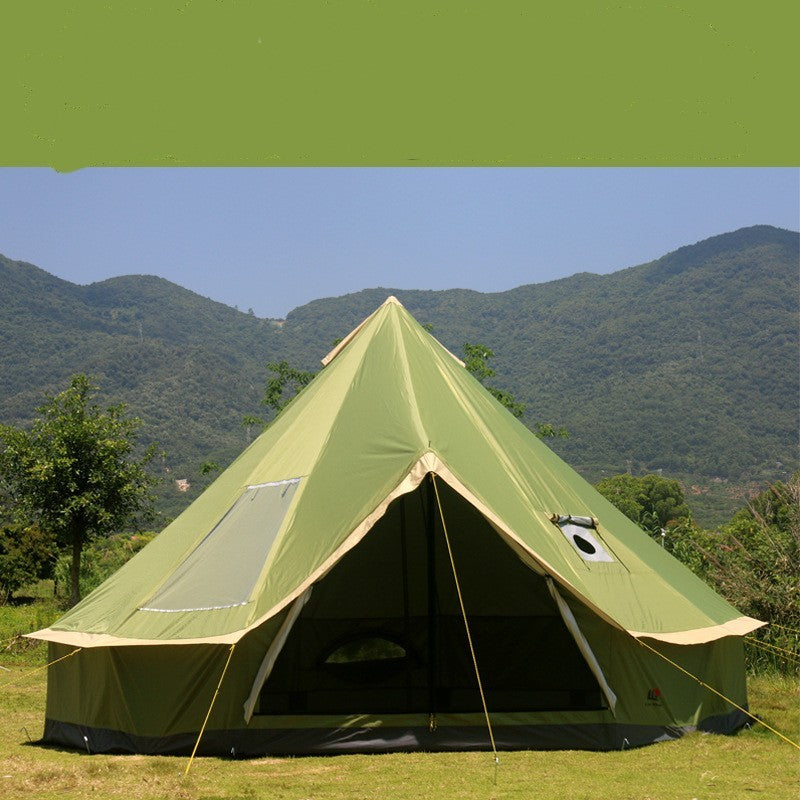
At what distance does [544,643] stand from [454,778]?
7.89 ft

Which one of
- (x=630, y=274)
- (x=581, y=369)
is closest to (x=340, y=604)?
(x=581, y=369)

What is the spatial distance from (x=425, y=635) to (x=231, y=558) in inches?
72.3

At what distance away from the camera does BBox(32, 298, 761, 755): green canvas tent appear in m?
6.77

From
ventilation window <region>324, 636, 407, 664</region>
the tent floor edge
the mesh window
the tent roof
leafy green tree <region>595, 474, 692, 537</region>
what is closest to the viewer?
the tent floor edge

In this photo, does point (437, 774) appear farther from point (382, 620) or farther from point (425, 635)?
point (382, 620)

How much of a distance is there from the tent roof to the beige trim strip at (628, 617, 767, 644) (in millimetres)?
20

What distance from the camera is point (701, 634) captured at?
7371 mm

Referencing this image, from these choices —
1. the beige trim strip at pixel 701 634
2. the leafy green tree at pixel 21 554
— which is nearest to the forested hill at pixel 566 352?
the leafy green tree at pixel 21 554

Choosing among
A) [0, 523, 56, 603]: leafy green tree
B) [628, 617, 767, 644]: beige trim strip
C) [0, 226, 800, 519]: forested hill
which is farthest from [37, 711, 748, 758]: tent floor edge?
[0, 226, 800, 519]: forested hill

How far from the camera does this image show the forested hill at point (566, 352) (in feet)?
210

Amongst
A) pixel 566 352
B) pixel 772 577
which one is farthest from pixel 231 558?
pixel 566 352

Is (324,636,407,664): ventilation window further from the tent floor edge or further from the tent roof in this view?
the tent roof

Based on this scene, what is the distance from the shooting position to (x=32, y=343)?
9000 cm

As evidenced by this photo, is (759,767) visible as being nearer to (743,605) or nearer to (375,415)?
(375,415)
